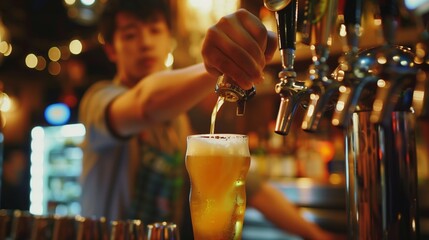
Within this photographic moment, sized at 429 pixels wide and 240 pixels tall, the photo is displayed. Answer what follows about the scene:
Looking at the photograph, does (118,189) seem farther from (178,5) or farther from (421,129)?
(421,129)

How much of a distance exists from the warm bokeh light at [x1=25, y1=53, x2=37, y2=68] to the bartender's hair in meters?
5.27

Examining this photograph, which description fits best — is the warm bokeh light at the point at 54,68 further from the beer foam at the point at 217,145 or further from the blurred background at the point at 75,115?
the beer foam at the point at 217,145

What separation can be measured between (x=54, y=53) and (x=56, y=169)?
1751mm

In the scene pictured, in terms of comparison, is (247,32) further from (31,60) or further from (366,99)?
(31,60)

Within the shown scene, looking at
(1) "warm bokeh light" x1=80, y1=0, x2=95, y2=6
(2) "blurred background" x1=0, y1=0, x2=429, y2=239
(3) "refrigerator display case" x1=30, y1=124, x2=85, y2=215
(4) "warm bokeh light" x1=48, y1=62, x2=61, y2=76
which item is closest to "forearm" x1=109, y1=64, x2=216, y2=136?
(2) "blurred background" x1=0, y1=0, x2=429, y2=239

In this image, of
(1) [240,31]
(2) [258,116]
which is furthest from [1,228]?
(2) [258,116]

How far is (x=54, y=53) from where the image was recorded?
6719mm

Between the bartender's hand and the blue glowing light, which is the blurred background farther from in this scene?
the bartender's hand

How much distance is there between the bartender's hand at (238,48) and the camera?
33.9 inches

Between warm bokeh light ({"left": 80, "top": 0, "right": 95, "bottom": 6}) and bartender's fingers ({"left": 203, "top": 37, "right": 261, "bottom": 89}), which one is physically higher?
warm bokeh light ({"left": 80, "top": 0, "right": 95, "bottom": 6})

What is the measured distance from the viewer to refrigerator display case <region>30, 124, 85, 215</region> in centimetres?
678

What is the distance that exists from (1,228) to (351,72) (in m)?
1.17

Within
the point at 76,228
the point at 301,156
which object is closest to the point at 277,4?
the point at 76,228

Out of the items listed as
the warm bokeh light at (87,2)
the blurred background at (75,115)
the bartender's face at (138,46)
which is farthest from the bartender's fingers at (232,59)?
the warm bokeh light at (87,2)
